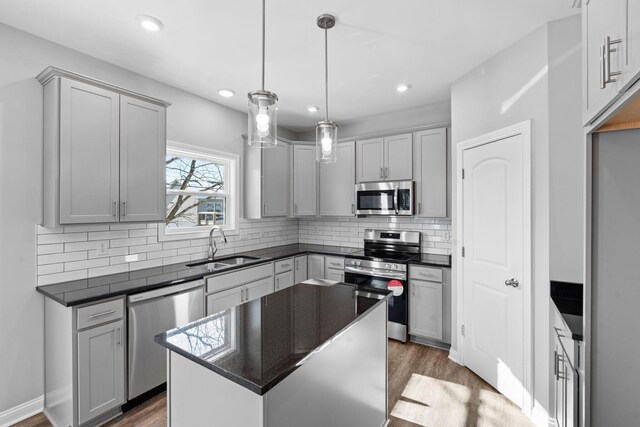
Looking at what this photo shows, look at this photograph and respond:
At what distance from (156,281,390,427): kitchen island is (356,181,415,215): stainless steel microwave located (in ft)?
6.60

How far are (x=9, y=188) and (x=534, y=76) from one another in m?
3.87

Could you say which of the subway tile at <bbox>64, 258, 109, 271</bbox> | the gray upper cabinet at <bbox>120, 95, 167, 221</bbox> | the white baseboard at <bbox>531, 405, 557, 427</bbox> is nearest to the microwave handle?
the white baseboard at <bbox>531, 405, 557, 427</bbox>

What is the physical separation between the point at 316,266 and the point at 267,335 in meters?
2.90

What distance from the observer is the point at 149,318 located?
238cm

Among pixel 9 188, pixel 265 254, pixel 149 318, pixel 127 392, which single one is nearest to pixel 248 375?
pixel 149 318

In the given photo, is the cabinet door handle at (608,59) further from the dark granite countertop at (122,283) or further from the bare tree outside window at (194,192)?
the bare tree outside window at (194,192)

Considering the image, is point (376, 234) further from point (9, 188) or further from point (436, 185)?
point (9, 188)

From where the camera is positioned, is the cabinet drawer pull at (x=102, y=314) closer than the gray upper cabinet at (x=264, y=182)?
Yes

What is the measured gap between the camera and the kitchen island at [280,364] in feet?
3.62

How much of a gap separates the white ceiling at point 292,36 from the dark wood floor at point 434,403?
9.30 feet

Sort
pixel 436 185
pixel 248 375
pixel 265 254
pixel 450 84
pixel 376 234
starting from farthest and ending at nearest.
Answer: pixel 376 234 → pixel 265 254 → pixel 436 185 → pixel 450 84 → pixel 248 375

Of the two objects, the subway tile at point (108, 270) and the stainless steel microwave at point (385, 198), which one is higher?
the stainless steel microwave at point (385, 198)

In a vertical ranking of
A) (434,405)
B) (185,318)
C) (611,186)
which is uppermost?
(611,186)

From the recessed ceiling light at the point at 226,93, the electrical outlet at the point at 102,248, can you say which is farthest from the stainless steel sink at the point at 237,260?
the recessed ceiling light at the point at 226,93
